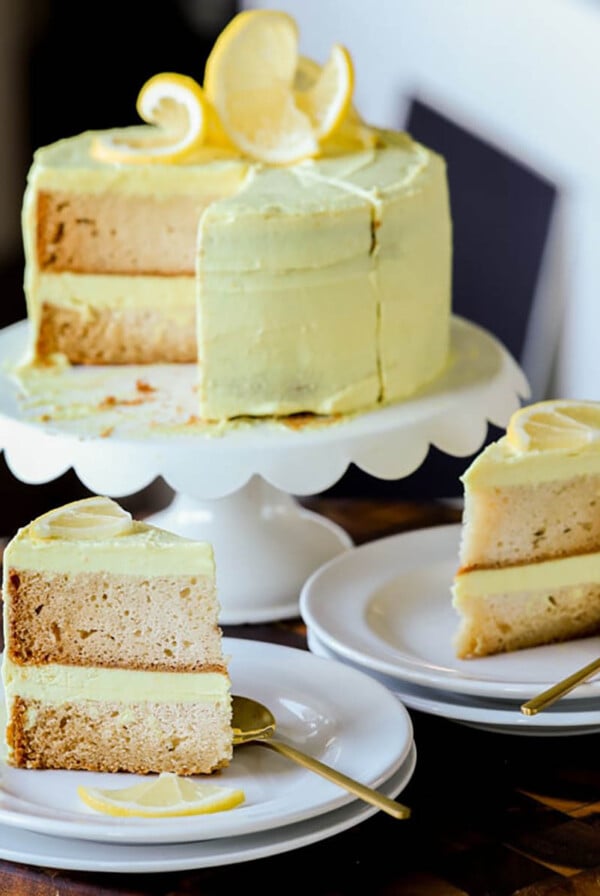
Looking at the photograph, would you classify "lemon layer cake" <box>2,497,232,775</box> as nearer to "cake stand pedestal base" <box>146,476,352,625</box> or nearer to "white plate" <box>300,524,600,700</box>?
"white plate" <box>300,524,600,700</box>

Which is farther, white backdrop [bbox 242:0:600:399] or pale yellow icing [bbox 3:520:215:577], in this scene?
white backdrop [bbox 242:0:600:399]

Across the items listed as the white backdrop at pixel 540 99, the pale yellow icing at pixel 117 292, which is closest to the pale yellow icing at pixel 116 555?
the pale yellow icing at pixel 117 292

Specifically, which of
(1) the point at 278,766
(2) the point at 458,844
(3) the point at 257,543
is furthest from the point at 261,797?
(3) the point at 257,543

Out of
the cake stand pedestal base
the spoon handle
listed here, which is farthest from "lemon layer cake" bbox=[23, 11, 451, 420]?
the spoon handle

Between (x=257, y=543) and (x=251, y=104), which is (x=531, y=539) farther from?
(x=251, y=104)

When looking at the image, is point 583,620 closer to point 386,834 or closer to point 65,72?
point 386,834

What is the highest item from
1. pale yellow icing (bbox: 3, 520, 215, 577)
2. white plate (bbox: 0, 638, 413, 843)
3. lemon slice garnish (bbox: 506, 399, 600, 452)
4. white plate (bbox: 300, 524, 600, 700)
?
lemon slice garnish (bbox: 506, 399, 600, 452)

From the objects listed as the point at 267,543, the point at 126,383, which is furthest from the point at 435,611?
the point at 126,383
